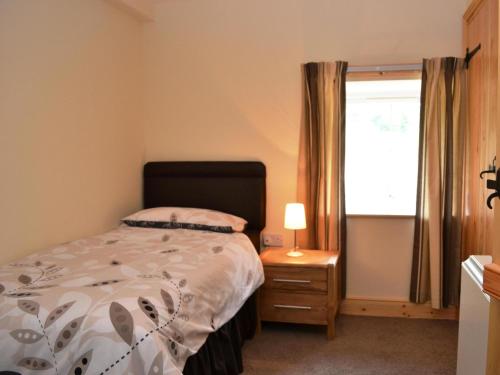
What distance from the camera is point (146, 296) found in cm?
194

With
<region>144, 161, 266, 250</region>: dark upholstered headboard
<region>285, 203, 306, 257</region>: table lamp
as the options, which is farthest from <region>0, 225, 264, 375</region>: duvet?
<region>144, 161, 266, 250</region>: dark upholstered headboard

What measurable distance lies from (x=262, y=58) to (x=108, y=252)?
1.90 meters

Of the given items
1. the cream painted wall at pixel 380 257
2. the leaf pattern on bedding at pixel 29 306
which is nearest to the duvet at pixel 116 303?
the leaf pattern on bedding at pixel 29 306

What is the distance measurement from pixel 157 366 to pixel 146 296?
1.07 feet

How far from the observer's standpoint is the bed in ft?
5.47

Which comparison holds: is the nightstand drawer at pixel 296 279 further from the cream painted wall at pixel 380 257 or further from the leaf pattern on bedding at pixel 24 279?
the leaf pattern on bedding at pixel 24 279

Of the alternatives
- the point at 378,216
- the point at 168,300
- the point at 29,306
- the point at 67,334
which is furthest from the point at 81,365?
the point at 378,216

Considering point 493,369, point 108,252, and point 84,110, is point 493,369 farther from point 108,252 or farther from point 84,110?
point 84,110

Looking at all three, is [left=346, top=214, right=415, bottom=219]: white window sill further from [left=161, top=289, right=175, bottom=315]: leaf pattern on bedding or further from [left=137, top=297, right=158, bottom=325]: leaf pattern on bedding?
[left=137, top=297, right=158, bottom=325]: leaf pattern on bedding

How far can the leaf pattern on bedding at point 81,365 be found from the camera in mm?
1619

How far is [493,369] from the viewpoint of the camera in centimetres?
126

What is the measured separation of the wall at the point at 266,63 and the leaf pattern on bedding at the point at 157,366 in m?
2.11

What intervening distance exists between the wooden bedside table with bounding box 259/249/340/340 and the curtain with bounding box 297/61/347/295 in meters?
0.35

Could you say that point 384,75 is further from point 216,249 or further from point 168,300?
point 168,300
